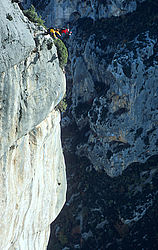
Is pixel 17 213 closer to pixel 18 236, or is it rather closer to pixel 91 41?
pixel 18 236

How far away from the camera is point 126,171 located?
1176 inches

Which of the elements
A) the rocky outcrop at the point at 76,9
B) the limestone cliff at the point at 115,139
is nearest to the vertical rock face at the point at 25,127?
the limestone cliff at the point at 115,139

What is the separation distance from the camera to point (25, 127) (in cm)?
1246

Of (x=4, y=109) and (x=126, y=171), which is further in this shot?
(x=126, y=171)

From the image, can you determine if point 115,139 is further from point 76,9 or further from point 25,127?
point 76,9

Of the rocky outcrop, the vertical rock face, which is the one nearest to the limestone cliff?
the rocky outcrop

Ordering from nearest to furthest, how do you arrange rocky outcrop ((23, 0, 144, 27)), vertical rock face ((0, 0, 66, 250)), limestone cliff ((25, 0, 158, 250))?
vertical rock face ((0, 0, 66, 250)) → limestone cliff ((25, 0, 158, 250)) → rocky outcrop ((23, 0, 144, 27))

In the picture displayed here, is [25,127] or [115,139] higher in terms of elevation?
[115,139]

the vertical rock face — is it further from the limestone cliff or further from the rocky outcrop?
the rocky outcrop

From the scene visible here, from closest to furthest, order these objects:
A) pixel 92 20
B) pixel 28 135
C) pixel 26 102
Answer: pixel 26 102 < pixel 28 135 < pixel 92 20

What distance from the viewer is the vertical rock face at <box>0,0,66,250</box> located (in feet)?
34.4

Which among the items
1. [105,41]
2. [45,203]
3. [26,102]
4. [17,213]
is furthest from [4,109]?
[105,41]

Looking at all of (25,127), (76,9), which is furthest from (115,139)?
(76,9)

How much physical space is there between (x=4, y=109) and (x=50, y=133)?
6.62 metres
